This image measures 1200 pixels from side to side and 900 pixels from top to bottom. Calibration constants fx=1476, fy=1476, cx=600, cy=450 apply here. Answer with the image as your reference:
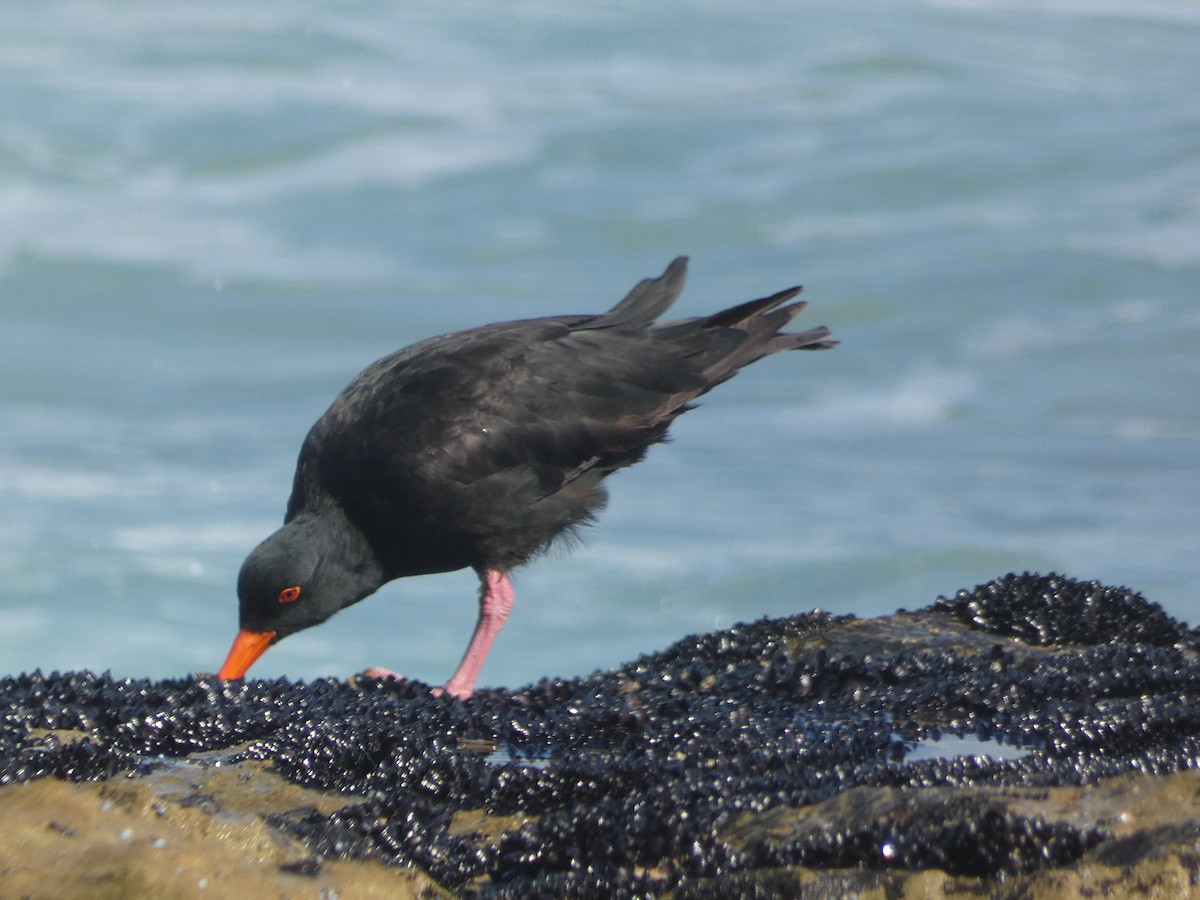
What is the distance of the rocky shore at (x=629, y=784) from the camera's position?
8.81 ft

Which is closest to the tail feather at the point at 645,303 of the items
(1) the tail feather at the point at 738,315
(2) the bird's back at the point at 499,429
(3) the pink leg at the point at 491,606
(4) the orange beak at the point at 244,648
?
(2) the bird's back at the point at 499,429

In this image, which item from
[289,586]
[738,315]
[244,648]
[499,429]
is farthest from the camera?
[738,315]

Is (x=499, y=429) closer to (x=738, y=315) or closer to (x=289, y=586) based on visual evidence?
(x=289, y=586)

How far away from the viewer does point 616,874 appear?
9.32 ft

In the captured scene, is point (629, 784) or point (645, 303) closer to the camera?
point (629, 784)

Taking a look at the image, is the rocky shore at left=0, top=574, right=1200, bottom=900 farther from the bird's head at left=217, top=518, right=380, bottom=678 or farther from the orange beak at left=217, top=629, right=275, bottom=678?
the orange beak at left=217, top=629, right=275, bottom=678

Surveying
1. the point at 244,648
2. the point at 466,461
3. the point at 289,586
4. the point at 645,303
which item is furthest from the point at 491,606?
the point at 645,303

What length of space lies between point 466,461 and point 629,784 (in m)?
2.98

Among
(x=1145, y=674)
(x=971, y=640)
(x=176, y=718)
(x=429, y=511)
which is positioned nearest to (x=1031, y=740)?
(x=1145, y=674)

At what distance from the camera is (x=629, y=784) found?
326 centimetres

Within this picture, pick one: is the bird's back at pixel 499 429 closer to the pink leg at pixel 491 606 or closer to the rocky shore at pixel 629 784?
the pink leg at pixel 491 606

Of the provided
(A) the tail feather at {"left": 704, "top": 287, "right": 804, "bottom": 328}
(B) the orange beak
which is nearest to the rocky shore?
(B) the orange beak

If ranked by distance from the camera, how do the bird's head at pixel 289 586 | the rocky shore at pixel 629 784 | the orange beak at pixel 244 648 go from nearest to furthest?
the rocky shore at pixel 629 784 → the bird's head at pixel 289 586 → the orange beak at pixel 244 648

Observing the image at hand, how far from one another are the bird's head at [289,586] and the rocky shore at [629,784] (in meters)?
1.34
